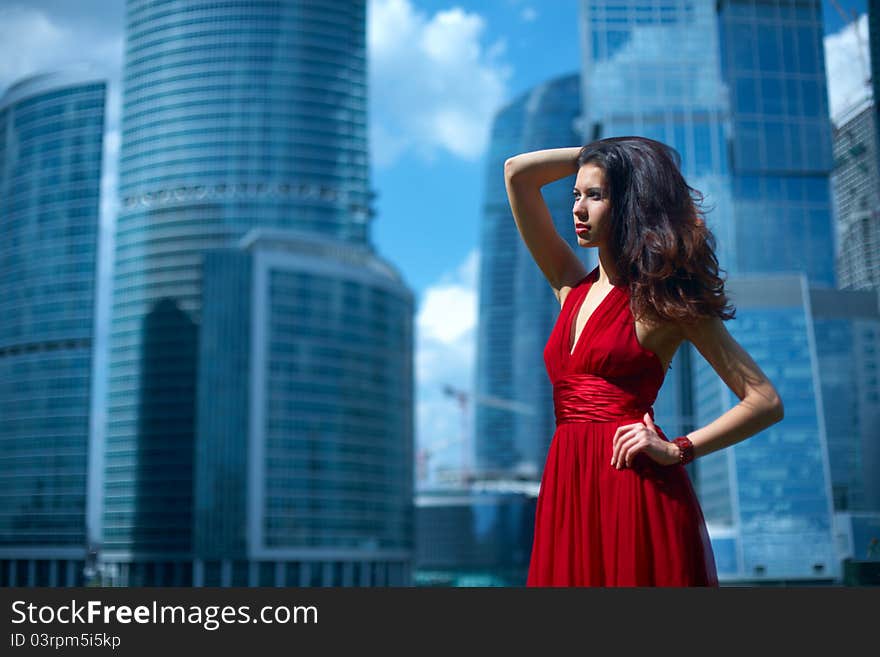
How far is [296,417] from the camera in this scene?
55969mm

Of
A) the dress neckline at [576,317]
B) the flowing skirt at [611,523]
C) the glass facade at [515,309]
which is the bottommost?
the flowing skirt at [611,523]

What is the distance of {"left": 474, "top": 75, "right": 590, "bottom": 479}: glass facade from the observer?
335 feet

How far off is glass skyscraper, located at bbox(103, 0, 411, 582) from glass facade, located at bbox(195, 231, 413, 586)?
289cm

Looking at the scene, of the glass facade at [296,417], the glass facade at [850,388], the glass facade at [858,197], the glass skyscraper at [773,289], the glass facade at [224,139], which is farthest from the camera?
the glass facade at [224,139]

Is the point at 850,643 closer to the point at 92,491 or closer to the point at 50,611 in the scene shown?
the point at 50,611

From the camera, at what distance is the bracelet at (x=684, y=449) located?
1.67 meters

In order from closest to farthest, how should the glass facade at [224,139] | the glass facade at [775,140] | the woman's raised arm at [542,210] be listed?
the woman's raised arm at [542,210]
the glass facade at [775,140]
the glass facade at [224,139]

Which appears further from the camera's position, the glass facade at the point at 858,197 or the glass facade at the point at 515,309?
the glass facade at the point at 515,309

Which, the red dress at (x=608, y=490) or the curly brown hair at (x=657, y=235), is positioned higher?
the curly brown hair at (x=657, y=235)

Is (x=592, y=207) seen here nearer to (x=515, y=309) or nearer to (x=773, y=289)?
(x=773, y=289)

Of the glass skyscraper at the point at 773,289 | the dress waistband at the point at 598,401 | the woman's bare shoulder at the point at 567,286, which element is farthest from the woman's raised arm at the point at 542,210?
the glass skyscraper at the point at 773,289

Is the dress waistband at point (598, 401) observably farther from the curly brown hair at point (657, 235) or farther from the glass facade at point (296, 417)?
the glass facade at point (296, 417)

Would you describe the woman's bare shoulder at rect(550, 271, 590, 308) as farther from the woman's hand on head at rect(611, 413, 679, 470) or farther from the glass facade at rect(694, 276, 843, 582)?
the glass facade at rect(694, 276, 843, 582)

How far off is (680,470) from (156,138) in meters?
69.1
